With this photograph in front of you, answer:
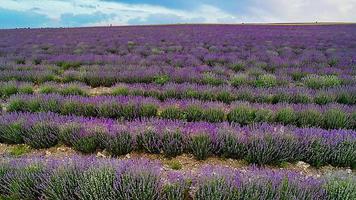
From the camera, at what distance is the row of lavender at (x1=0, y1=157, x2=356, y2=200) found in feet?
10.5

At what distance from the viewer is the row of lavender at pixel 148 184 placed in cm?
320

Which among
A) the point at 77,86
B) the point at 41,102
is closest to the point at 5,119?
the point at 41,102

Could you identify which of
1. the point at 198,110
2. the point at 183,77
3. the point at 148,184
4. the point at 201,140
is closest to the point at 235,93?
the point at 198,110

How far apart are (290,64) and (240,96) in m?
4.80

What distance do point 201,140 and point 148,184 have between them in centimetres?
160

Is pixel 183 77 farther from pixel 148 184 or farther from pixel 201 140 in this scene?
pixel 148 184

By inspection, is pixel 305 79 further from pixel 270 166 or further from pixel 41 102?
pixel 41 102

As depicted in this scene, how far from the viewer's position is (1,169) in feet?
12.5

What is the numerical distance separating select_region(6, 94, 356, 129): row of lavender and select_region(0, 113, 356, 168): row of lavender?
839mm

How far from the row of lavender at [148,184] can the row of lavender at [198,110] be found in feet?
8.16

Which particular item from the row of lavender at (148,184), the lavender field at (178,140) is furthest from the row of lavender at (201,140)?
the row of lavender at (148,184)

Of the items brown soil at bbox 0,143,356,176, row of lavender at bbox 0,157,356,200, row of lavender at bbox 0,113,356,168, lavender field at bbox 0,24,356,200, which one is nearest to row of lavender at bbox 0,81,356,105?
lavender field at bbox 0,24,356,200

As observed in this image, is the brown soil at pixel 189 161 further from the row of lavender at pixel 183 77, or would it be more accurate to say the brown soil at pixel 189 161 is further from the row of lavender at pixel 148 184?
the row of lavender at pixel 183 77

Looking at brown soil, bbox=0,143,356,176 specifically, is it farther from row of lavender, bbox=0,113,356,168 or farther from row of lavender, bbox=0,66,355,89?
row of lavender, bbox=0,66,355,89
